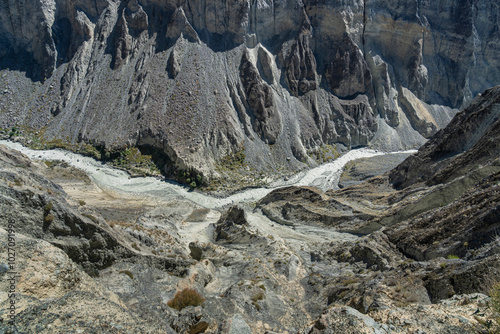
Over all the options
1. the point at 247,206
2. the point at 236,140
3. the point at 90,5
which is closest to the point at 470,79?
the point at 236,140

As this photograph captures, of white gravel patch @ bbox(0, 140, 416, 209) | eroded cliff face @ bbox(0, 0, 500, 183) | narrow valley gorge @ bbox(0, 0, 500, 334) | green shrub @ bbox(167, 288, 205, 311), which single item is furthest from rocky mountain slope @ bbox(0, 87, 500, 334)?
eroded cliff face @ bbox(0, 0, 500, 183)

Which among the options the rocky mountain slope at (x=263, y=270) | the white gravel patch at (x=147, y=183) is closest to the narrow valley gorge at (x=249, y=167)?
the rocky mountain slope at (x=263, y=270)

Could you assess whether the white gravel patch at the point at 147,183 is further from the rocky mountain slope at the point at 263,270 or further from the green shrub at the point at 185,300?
the green shrub at the point at 185,300

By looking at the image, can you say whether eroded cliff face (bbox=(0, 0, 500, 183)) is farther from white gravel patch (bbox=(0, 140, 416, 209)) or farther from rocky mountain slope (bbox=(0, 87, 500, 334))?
rocky mountain slope (bbox=(0, 87, 500, 334))

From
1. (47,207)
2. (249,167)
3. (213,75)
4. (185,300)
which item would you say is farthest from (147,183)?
(185,300)

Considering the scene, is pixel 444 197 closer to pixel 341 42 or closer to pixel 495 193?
pixel 495 193

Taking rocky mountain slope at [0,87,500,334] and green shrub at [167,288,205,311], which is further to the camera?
green shrub at [167,288,205,311]

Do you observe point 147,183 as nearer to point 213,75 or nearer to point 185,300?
point 213,75
